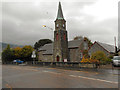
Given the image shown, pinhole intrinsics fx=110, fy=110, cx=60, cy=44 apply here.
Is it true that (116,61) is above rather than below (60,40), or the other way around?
below

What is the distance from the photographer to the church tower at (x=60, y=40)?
39.2 meters

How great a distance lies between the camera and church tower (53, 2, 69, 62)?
39.2 metres

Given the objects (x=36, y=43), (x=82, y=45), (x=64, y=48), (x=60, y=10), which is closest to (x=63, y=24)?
(x=60, y=10)

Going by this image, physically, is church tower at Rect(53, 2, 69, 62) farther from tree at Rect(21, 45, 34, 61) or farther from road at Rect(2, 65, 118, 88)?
road at Rect(2, 65, 118, 88)

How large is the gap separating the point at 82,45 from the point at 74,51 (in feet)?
15.9

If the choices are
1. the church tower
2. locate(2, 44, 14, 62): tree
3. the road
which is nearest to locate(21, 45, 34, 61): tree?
locate(2, 44, 14, 62): tree

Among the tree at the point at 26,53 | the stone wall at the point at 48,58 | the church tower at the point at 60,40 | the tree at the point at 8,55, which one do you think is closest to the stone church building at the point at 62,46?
the church tower at the point at 60,40

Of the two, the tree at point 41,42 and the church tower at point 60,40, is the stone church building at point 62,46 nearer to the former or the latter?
the church tower at point 60,40

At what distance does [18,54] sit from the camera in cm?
4672

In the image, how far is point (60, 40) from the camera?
39344mm

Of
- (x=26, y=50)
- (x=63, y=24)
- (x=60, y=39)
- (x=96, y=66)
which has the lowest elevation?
(x=96, y=66)

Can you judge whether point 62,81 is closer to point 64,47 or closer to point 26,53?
point 64,47

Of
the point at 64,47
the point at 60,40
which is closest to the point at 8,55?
the point at 60,40

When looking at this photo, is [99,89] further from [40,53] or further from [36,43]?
[36,43]
